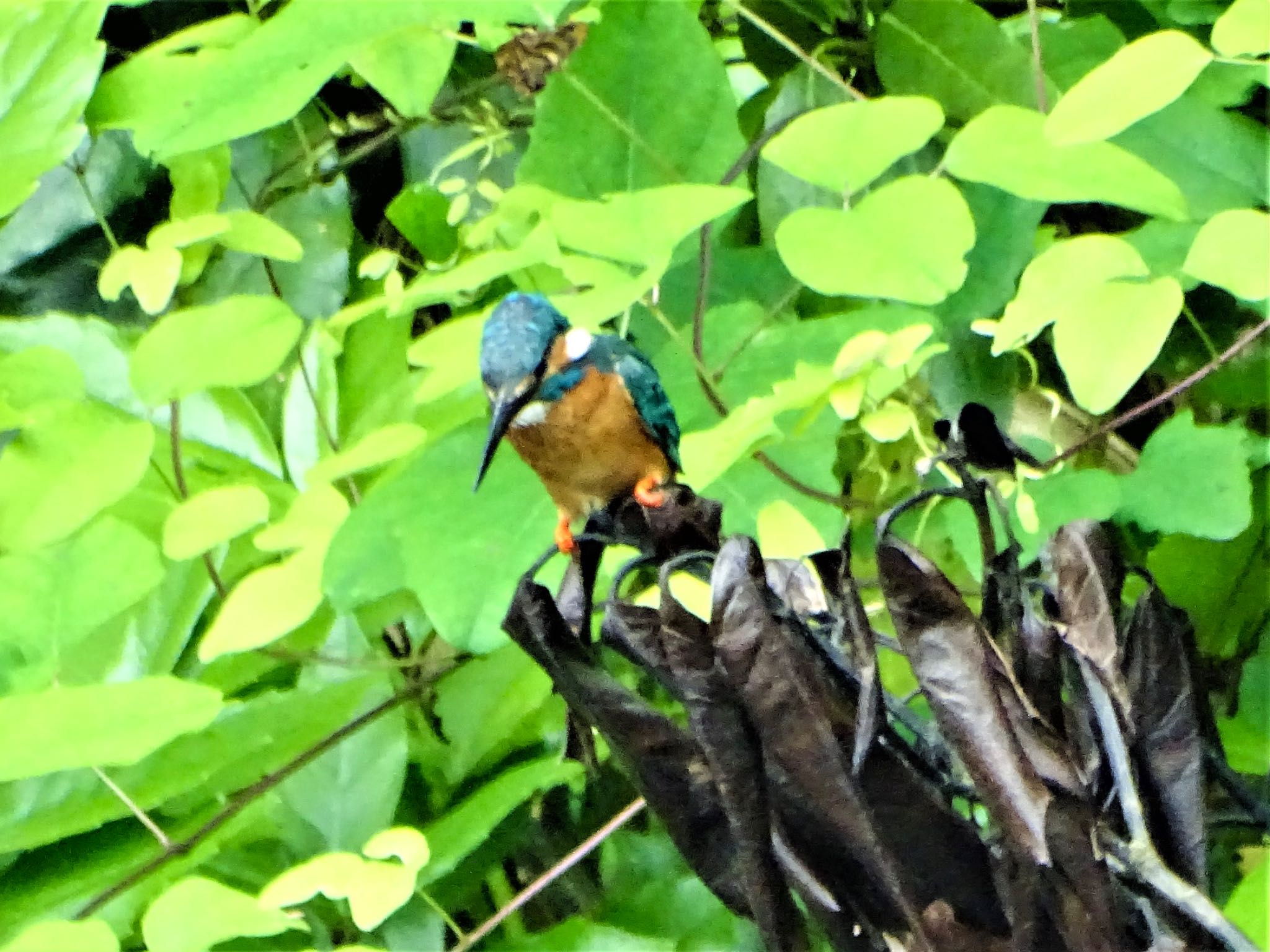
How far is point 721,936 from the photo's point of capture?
2.22 ft

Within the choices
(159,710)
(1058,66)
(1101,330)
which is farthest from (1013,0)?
(159,710)

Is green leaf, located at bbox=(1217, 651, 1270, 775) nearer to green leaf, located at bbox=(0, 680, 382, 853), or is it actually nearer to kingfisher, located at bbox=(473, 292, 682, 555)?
kingfisher, located at bbox=(473, 292, 682, 555)

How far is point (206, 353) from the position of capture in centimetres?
74

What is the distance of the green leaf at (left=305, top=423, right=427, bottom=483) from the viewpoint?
70cm

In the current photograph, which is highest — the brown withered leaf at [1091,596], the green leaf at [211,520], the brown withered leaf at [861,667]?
the brown withered leaf at [861,667]

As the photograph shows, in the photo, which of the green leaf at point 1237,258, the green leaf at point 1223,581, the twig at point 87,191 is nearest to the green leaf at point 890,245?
the green leaf at point 1237,258

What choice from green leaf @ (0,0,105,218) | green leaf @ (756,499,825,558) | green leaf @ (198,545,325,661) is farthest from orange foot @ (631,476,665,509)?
green leaf @ (0,0,105,218)

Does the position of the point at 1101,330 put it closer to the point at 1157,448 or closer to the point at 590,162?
the point at 1157,448

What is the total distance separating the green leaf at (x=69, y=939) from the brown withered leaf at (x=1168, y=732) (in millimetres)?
498

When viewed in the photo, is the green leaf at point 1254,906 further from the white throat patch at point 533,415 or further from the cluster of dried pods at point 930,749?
the white throat patch at point 533,415

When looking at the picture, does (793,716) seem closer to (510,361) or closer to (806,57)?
(510,361)

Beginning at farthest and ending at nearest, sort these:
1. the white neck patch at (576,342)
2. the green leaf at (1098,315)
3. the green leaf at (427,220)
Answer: the green leaf at (427,220) → the white neck patch at (576,342) → the green leaf at (1098,315)

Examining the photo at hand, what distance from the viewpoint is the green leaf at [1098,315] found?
47cm

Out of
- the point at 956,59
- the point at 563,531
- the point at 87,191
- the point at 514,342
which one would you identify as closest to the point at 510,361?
the point at 514,342
